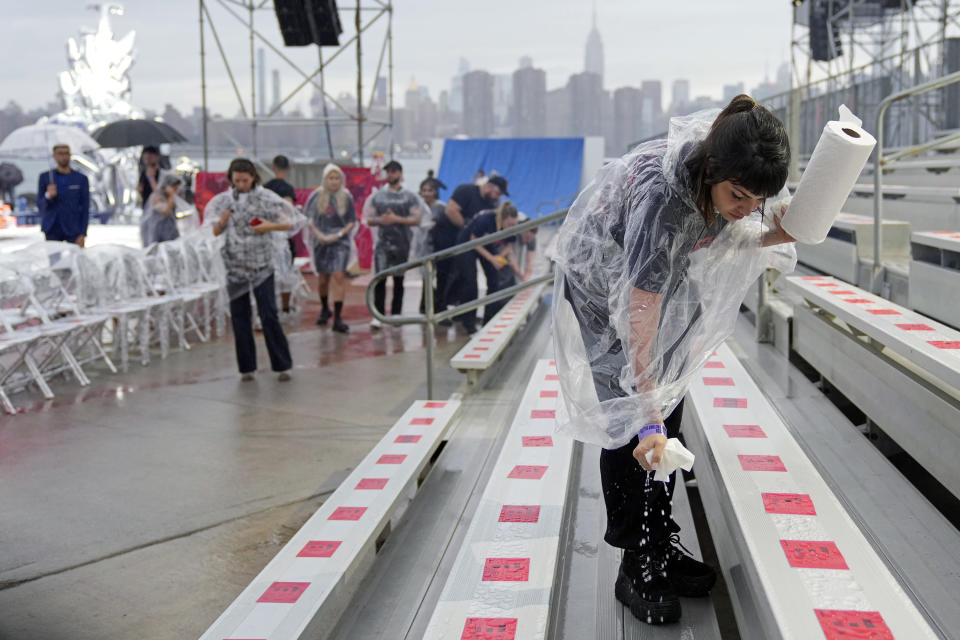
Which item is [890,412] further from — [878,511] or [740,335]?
[740,335]

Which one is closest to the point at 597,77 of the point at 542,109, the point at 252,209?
the point at 542,109

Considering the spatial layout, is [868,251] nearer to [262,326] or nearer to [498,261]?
[498,261]

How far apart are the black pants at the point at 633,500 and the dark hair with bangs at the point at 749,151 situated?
796 millimetres

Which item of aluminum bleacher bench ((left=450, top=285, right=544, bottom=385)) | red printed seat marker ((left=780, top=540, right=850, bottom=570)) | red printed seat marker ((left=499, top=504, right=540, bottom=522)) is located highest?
Result: red printed seat marker ((left=780, top=540, right=850, bottom=570))

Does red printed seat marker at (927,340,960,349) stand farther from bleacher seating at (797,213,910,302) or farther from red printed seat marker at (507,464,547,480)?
bleacher seating at (797,213,910,302)

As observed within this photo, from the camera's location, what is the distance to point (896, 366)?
10.4 feet

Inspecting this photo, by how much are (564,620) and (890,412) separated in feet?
4.45

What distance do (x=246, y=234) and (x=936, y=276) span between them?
440 cm

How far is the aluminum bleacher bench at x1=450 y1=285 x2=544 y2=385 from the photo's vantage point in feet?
17.6

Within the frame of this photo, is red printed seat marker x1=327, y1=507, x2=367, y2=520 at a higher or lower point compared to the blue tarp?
lower

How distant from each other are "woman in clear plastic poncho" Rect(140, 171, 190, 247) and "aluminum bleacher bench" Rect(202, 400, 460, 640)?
608 centimetres

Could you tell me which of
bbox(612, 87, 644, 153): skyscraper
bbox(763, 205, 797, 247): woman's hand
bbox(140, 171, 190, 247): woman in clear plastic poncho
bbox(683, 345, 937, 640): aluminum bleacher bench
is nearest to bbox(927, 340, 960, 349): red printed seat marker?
bbox(683, 345, 937, 640): aluminum bleacher bench

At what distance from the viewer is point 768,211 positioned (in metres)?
2.41

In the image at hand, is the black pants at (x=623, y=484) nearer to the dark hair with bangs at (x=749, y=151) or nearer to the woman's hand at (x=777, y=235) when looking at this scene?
the woman's hand at (x=777, y=235)
